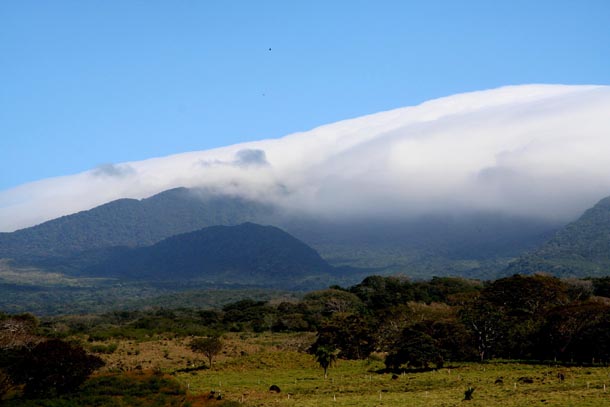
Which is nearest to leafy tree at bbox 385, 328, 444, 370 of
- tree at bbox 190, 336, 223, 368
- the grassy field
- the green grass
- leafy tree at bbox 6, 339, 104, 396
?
the grassy field

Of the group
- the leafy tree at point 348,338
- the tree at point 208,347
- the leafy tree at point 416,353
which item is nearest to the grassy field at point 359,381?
the tree at point 208,347

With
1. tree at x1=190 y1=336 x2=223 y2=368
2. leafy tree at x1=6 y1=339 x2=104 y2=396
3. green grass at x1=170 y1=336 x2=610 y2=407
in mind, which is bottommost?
green grass at x1=170 y1=336 x2=610 y2=407

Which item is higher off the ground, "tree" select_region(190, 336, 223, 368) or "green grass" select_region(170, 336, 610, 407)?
"tree" select_region(190, 336, 223, 368)

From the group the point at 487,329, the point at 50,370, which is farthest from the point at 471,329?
the point at 50,370

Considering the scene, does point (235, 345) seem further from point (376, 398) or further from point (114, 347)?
point (376, 398)

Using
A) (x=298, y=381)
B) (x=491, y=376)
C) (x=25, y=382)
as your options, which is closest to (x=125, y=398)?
(x=25, y=382)

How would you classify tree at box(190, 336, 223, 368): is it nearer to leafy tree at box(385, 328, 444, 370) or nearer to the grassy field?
the grassy field

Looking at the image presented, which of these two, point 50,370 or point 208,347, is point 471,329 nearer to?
point 208,347

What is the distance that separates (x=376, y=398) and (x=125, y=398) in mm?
22548

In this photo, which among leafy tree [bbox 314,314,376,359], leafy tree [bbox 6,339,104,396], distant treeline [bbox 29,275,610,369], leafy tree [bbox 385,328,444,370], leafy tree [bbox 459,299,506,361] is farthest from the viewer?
leafy tree [bbox 314,314,376,359]

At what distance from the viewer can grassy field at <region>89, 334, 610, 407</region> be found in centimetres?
6155

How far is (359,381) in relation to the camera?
78250mm

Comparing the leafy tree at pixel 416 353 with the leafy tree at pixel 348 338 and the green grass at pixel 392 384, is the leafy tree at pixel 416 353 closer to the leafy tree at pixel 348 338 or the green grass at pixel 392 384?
the green grass at pixel 392 384

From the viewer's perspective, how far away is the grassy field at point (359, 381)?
61.6m
